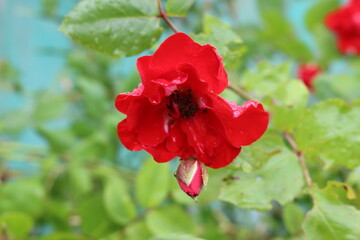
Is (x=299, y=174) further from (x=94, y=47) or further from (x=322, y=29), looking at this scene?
(x=322, y=29)

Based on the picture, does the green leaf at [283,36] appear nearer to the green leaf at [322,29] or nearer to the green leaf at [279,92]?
the green leaf at [322,29]

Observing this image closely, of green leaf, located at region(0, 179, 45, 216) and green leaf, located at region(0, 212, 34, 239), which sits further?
green leaf, located at region(0, 179, 45, 216)

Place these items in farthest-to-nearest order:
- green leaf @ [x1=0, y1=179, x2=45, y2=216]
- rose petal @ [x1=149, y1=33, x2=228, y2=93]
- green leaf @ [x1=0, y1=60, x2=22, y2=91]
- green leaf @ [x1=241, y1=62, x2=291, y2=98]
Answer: green leaf @ [x1=0, y1=60, x2=22, y2=91] → green leaf @ [x1=0, y1=179, x2=45, y2=216] → green leaf @ [x1=241, y1=62, x2=291, y2=98] → rose petal @ [x1=149, y1=33, x2=228, y2=93]

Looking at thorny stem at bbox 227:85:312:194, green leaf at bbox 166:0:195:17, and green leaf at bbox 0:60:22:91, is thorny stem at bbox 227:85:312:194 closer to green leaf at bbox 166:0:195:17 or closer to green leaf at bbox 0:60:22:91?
green leaf at bbox 166:0:195:17

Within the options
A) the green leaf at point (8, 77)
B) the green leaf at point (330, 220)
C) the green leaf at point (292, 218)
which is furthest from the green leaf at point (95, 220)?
the green leaf at point (8, 77)

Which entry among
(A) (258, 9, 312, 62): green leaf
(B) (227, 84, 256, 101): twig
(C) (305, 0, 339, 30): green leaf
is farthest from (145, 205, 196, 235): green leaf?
(C) (305, 0, 339, 30): green leaf

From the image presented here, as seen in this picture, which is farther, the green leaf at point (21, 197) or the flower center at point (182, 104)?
the green leaf at point (21, 197)

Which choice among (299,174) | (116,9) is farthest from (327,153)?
(116,9)
